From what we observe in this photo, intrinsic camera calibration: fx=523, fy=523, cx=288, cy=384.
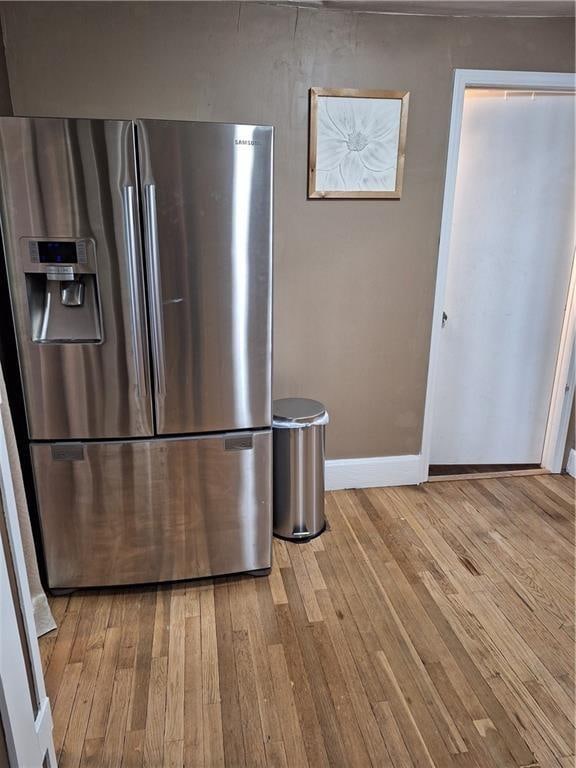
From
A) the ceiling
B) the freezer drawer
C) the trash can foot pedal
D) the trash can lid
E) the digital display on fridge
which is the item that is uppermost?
the ceiling

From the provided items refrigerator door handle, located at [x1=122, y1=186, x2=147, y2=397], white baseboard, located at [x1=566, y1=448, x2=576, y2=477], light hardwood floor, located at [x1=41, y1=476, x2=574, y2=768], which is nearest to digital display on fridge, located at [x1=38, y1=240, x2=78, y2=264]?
refrigerator door handle, located at [x1=122, y1=186, x2=147, y2=397]

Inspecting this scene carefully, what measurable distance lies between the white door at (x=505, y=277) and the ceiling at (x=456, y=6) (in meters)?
0.35

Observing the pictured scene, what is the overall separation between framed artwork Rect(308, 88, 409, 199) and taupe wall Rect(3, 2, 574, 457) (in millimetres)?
51

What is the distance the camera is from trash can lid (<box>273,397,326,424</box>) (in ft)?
7.84

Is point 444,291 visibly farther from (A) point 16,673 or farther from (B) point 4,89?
(A) point 16,673

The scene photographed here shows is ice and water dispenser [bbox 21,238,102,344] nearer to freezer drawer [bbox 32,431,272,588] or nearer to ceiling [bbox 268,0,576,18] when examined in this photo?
freezer drawer [bbox 32,431,272,588]

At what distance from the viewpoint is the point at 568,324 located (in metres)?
3.03

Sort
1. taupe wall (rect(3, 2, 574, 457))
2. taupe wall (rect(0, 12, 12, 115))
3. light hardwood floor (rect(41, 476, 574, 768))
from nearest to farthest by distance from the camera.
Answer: light hardwood floor (rect(41, 476, 574, 768)), taupe wall (rect(0, 12, 12, 115)), taupe wall (rect(3, 2, 574, 457))

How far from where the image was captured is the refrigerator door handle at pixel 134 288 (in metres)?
1.71

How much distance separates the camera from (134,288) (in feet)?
5.88

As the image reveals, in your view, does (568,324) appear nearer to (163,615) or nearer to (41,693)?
(163,615)

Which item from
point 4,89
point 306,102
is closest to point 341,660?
point 306,102

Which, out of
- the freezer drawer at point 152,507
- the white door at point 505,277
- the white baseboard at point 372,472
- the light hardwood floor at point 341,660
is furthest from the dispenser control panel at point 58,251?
the white door at point 505,277

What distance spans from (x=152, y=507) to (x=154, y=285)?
2.81ft
